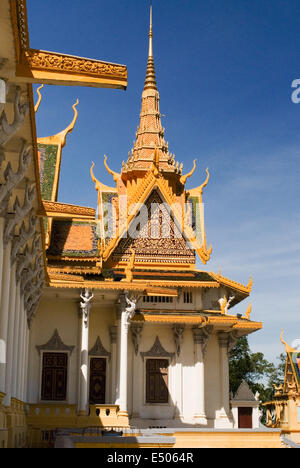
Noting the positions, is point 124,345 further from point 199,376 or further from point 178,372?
point 199,376

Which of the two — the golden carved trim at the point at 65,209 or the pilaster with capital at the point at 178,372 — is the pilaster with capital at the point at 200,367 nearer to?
the pilaster with capital at the point at 178,372

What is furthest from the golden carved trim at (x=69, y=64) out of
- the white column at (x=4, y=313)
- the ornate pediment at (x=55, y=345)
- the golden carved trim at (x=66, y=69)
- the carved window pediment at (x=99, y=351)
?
the carved window pediment at (x=99, y=351)

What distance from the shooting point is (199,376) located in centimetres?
2241

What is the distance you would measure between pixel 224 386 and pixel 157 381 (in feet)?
8.39

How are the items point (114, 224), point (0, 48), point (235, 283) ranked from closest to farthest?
1. point (0, 48)
2. point (235, 283)
3. point (114, 224)

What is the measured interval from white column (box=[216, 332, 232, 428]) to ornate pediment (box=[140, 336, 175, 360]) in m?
2.04

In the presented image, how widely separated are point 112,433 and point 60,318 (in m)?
5.97

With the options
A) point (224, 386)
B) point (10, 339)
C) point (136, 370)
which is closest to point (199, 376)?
point (224, 386)

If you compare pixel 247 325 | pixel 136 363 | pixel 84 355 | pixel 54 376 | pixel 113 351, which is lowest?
pixel 54 376

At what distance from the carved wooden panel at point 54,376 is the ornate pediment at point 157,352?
3.04 meters

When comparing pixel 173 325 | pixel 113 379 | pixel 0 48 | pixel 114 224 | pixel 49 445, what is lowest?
pixel 49 445
